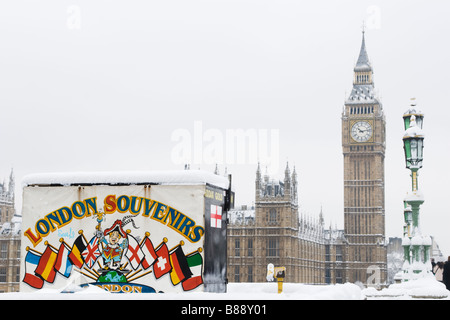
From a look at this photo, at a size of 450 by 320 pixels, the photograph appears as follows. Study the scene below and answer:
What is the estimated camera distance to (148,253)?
24.2 feet

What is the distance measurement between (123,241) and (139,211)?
1.13 feet

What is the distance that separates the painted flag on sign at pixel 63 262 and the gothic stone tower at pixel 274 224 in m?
59.2

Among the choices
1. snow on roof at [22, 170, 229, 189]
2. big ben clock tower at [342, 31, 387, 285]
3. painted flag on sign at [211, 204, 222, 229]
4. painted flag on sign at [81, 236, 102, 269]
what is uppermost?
big ben clock tower at [342, 31, 387, 285]

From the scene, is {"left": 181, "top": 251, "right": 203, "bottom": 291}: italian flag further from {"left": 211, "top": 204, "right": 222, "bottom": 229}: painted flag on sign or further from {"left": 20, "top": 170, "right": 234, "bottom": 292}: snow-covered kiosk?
{"left": 211, "top": 204, "right": 222, "bottom": 229}: painted flag on sign

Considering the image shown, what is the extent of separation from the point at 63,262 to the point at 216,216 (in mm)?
1665

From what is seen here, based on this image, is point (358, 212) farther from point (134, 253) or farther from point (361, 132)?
point (134, 253)

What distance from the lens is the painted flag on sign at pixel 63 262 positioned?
7.63 metres

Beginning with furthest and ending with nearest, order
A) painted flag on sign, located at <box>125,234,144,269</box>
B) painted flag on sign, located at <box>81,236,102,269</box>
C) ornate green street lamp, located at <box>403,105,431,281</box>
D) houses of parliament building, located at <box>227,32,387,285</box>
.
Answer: houses of parliament building, located at <box>227,32,387,285</box> < ornate green street lamp, located at <box>403,105,431,281</box> < painted flag on sign, located at <box>81,236,102,269</box> < painted flag on sign, located at <box>125,234,144,269</box>

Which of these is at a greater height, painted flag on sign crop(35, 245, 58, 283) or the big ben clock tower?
the big ben clock tower

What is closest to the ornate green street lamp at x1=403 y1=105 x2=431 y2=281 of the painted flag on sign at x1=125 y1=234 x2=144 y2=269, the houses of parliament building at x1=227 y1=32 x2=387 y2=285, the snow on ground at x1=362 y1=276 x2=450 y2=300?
the snow on ground at x1=362 y1=276 x2=450 y2=300

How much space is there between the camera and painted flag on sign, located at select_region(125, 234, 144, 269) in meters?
7.41

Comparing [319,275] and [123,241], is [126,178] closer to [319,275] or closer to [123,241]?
[123,241]

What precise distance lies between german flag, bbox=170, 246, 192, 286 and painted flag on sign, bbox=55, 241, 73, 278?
111 cm

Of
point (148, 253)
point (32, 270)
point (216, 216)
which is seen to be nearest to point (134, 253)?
point (148, 253)
